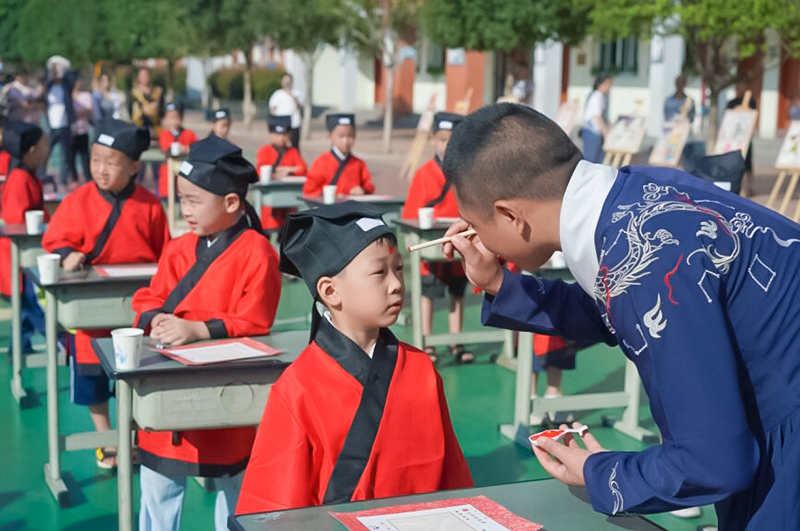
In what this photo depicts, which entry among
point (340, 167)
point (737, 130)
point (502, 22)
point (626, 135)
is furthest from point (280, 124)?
point (502, 22)

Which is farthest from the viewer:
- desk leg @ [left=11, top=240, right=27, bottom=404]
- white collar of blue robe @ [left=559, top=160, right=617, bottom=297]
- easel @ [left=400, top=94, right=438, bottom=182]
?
easel @ [left=400, top=94, right=438, bottom=182]

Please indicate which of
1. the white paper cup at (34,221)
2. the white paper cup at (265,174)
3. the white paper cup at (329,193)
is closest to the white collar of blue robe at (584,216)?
the white paper cup at (34,221)

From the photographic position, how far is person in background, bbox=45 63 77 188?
18781 mm

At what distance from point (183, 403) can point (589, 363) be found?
4857 mm

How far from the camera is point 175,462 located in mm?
4293

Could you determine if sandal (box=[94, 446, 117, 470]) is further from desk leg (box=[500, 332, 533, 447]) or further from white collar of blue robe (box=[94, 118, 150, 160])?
desk leg (box=[500, 332, 533, 447])

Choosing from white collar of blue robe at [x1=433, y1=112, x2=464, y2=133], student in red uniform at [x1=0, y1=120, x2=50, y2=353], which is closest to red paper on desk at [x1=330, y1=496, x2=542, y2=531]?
student in red uniform at [x1=0, y1=120, x2=50, y2=353]

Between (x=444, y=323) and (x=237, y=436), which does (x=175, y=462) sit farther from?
(x=444, y=323)

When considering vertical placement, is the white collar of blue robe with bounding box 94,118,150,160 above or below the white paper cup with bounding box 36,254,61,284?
above

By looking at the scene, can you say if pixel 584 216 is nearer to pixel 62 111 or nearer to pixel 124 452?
pixel 124 452

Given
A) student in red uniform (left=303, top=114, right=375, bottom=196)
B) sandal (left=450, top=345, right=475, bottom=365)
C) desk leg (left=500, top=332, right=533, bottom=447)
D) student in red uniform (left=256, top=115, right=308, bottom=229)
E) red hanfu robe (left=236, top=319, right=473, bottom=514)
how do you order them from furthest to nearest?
student in red uniform (left=256, top=115, right=308, bottom=229) < student in red uniform (left=303, top=114, right=375, bottom=196) < sandal (left=450, top=345, right=475, bottom=365) < desk leg (left=500, top=332, right=533, bottom=447) < red hanfu robe (left=236, top=319, right=473, bottom=514)

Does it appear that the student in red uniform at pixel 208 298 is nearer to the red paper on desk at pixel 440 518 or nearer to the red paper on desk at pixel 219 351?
the red paper on desk at pixel 219 351

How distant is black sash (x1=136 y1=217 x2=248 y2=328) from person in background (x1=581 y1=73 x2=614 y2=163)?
44.9ft

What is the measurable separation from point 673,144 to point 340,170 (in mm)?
7025
